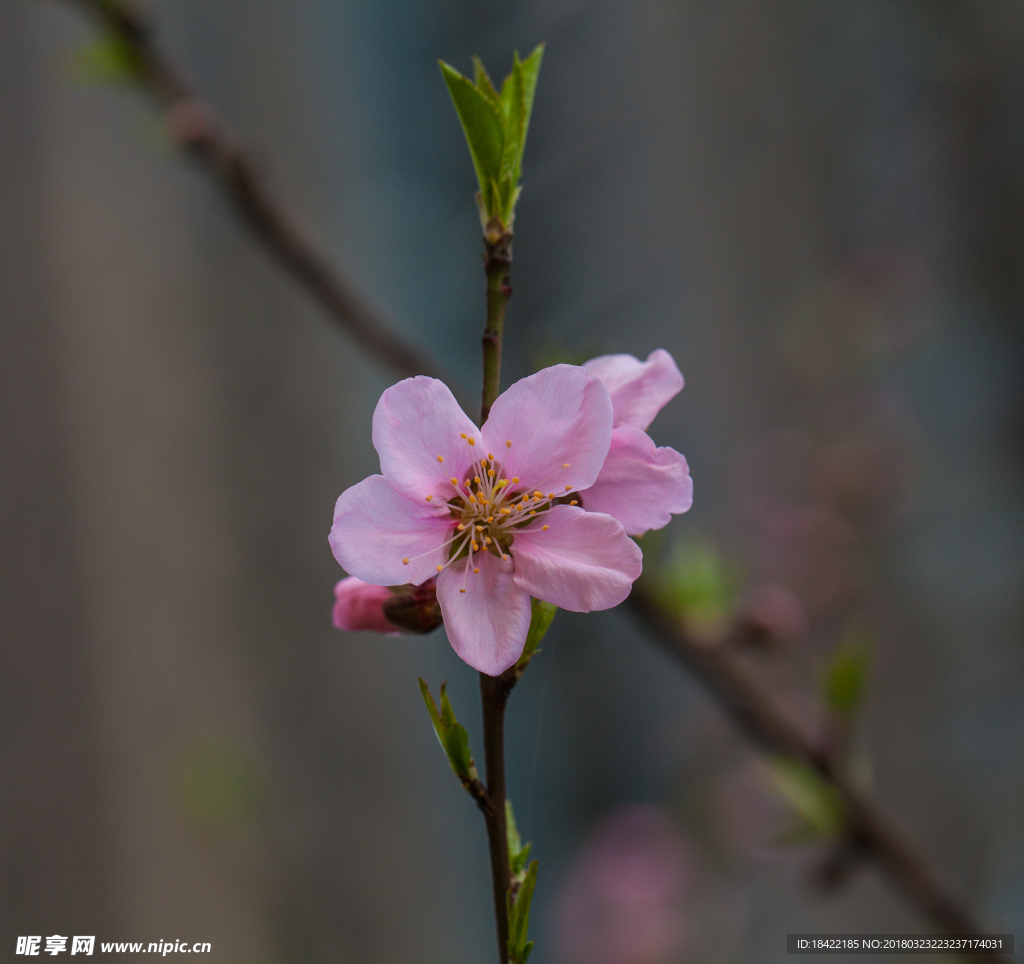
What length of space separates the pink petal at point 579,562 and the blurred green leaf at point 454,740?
6 centimetres

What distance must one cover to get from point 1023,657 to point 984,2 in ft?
4.88

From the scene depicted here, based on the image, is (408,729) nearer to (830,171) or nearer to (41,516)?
Result: (41,516)

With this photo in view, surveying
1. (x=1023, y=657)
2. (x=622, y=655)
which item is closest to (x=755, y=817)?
(x=622, y=655)

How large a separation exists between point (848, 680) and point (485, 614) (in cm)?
45

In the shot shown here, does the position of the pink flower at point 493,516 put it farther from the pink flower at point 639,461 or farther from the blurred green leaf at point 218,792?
the blurred green leaf at point 218,792

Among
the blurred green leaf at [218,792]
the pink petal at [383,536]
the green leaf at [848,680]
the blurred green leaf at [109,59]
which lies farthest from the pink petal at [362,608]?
the blurred green leaf at [218,792]

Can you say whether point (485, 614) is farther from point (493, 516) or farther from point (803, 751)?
point (803, 751)

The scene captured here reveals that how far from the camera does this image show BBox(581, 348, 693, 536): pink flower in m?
0.34

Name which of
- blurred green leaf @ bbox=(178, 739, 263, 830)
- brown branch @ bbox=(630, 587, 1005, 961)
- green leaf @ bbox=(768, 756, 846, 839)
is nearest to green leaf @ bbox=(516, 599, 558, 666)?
brown branch @ bbox=(630, 587, 1005, 961)

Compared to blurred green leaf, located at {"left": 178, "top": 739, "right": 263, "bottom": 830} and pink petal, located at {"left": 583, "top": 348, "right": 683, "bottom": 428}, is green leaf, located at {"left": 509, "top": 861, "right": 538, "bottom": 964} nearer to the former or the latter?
pink petal, located at {"left": 583, "top": 348, "right": 683, "bottom": 428}

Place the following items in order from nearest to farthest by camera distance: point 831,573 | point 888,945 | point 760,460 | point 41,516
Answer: point 888,945 < point 831,573 < point 41,516 < point 760,460

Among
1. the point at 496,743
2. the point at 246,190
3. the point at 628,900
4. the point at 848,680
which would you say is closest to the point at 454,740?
the point at 496,743

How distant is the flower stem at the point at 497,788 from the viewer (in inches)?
11.6

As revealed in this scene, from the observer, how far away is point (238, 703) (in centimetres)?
177
